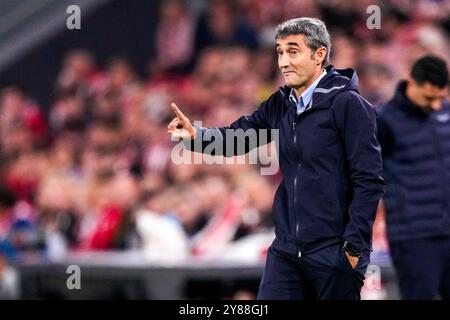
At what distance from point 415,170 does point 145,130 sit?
5.50 metres

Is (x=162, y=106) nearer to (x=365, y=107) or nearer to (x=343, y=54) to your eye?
(x=343, y=54)

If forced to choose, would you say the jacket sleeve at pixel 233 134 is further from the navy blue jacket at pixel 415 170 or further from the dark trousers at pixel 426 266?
the dark trousers at pixel 426 266

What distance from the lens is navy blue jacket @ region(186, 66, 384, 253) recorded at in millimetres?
5438

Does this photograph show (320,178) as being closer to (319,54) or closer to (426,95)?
(319,54)

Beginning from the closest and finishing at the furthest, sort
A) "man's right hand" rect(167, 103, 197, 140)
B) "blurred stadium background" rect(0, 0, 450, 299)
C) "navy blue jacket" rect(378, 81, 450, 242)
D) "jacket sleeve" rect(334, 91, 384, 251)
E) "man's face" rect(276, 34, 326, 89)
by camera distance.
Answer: "jacket sleeve" rect(334, 91, 384, 251)
"man's face" rect(276, 34, 326, 89)
"man's right hand" rect(167, 103, 197, 140)
"navy blue jacket" rect(378, 81, 450, 242)
"blurred stadium background" rect(0, 0, 450, 299)

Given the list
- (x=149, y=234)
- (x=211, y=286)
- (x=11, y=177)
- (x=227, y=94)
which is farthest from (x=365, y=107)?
(x=11, y=177)

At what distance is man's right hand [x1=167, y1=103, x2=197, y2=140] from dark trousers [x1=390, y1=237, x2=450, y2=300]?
5.99 feet

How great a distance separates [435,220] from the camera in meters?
6.96

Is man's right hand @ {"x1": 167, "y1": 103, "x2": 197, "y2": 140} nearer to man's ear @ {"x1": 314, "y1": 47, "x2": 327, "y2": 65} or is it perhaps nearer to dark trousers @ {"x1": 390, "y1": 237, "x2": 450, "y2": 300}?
man's ear @ {"x1": 314, "y1": 47, "x2": 327, "y2": 65}

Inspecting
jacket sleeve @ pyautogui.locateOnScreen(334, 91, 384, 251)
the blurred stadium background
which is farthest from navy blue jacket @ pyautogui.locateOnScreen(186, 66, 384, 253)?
the blurred stadium background

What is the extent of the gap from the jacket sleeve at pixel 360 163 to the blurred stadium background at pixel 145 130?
8.74ft

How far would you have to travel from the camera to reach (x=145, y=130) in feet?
40.1

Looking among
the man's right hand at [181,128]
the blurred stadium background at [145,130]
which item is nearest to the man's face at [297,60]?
the man's right hand at [181,128]
